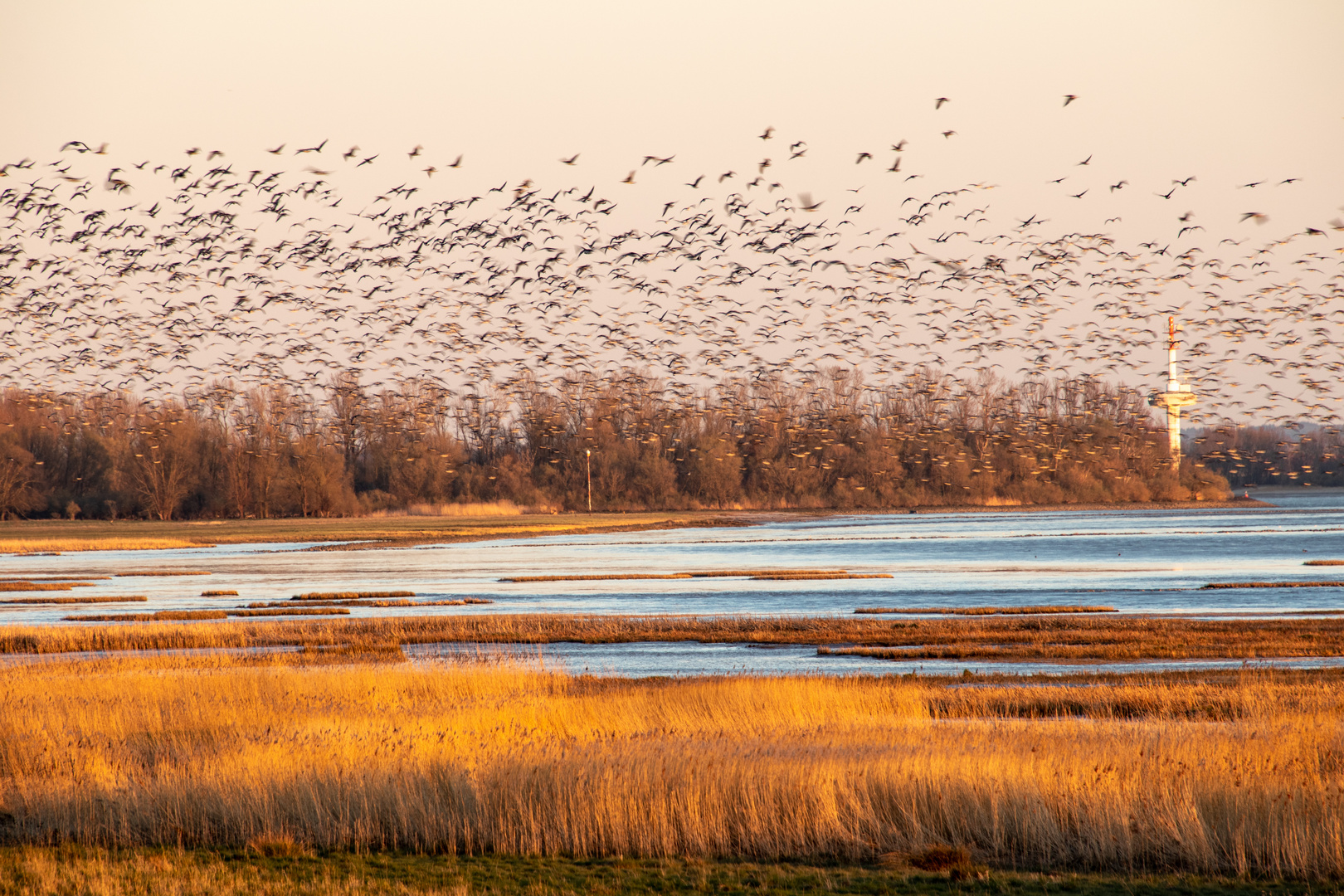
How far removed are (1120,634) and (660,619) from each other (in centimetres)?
1457

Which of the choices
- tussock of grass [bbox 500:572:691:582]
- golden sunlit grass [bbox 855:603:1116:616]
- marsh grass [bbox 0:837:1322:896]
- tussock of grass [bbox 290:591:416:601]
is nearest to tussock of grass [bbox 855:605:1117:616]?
golden sunlit grass [bbox 855:603:1116:616]

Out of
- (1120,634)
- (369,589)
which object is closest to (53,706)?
(1120,634)

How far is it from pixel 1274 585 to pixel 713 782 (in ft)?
144

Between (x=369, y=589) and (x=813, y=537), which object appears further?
(x=813, y=537)

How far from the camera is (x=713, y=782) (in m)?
15.5

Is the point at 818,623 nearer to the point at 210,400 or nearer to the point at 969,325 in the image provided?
the point at 969,325

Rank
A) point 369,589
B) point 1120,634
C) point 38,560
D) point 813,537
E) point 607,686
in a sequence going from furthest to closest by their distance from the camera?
point 813,537 < point 38,560 < point 369,589 < point 1120,634 < point 607,686

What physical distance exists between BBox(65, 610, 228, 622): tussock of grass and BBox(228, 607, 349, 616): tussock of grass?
80 centimetres

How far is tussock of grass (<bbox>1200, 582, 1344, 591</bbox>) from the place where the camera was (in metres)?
51.5

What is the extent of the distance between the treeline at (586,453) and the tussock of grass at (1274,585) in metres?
94.1

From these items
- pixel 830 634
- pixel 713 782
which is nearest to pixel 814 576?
pixel 830 634

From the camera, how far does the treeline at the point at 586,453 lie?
14812 centimetres

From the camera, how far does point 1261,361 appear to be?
6297cm

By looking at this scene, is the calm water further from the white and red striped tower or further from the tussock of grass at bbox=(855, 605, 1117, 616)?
the white and red striped tower
